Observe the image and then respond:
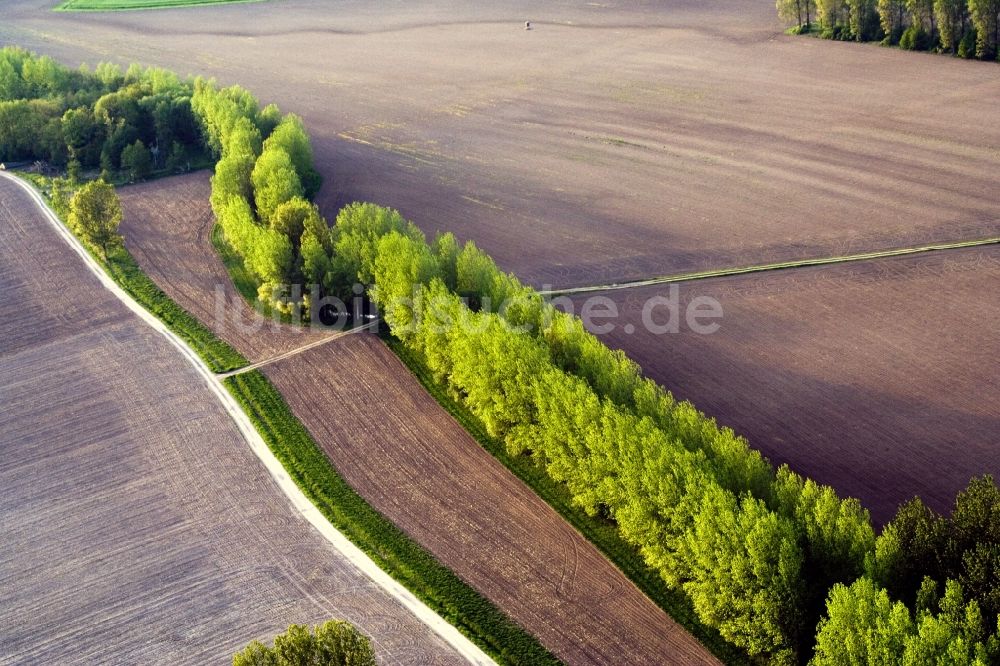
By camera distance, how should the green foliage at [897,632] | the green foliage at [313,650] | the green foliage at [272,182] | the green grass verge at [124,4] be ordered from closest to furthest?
the green foliage at [897,632]
the green foliage at [313,650]
the green foliage at [272,182]
the green grass verge at [124,4]

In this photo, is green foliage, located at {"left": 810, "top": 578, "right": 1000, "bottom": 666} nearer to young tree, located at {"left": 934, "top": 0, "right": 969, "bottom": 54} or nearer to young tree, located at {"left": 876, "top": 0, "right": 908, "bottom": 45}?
young tree, located at {"left": 934, "top": 0, "right": 969, "bottom": 54}

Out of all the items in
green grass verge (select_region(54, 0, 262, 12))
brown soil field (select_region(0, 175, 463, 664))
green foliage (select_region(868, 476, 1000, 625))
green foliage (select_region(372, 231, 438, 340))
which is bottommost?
brown soil field (select_region(0, 175, 463, 664))

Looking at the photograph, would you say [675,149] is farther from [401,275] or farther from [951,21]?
[401,275]

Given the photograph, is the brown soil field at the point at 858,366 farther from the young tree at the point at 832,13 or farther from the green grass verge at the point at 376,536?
the young tree at the point at 832,13

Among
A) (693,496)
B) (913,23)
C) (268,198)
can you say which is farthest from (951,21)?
(693,496)

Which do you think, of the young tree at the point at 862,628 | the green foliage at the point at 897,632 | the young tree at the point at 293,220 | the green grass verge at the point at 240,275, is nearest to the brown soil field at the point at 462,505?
the green grass verge at the point at 240,275

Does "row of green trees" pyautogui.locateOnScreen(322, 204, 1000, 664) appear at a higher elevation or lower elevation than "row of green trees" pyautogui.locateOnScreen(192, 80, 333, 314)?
lower

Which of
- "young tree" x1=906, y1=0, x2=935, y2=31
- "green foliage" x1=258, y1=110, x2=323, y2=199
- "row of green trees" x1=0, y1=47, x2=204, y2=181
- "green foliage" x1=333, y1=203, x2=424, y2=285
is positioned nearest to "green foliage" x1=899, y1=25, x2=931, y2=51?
"young tree" x1=906, y1=0, x2=935, y2=31
